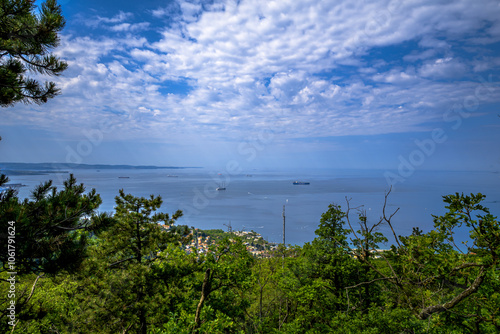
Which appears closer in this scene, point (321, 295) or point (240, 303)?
point (240, 303)

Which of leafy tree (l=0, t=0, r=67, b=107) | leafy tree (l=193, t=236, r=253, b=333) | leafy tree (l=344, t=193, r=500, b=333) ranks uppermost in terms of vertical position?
leafy tree (l=0, t=0, r=67, b=107)

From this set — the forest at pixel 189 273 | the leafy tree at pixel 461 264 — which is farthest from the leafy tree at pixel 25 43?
the leafy tree at pixel 461 264

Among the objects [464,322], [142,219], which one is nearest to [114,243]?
[142,219]

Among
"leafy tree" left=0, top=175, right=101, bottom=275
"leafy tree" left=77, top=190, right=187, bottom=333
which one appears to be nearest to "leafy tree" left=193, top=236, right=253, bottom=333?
"leafy tree" left=77, top=190, right=187, bottom=333

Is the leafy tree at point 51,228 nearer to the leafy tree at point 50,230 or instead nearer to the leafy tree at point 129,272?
the leafy tree at point 50,230

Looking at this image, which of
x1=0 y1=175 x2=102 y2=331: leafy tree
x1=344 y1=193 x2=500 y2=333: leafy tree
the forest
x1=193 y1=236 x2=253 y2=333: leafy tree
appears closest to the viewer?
x1=344 y1=193 x2=500 y2=333: leafy tree

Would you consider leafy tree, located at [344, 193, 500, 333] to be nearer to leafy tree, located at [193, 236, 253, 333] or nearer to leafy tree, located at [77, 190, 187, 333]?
leafy tree, located at [193, 236, 253, 333]

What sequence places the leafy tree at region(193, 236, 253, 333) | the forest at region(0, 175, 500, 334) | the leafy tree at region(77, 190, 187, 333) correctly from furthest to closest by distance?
the leafy tree at region(193, 236, 253, 333) → the leafy tree at region(77, 190, 187, 333) → the forest at region(0, 175, 500, 334)

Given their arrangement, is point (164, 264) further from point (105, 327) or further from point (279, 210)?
point (279, 210)

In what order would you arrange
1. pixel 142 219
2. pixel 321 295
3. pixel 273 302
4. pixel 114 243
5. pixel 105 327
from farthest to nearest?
pixel 273 302 < pixel 321 295 < pixel 142 219 < pixel 114 243 < pixel 105 327
